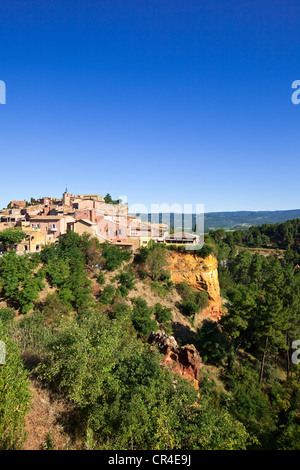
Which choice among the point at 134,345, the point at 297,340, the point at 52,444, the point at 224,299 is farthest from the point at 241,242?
the point at 52,444

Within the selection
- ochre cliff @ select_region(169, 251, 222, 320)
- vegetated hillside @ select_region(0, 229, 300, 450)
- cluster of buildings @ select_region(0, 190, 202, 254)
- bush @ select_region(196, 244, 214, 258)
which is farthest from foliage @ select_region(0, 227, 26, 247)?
bush @ select_region(196, 244, 214, 258)

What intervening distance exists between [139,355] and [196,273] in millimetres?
24721

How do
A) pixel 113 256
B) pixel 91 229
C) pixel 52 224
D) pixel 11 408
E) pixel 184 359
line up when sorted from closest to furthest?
pixel 11 408 < pixel 184 359 < pixel 113 256 < pixel 91 229 < pixel 52 224

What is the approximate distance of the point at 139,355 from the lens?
12.2 meters

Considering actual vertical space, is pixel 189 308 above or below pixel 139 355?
below

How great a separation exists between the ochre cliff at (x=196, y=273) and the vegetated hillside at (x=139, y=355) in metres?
0.21

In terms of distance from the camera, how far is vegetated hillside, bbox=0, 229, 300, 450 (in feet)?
29.3

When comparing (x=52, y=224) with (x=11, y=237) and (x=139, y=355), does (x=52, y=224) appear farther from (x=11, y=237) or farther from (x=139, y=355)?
(x=139, y=355)

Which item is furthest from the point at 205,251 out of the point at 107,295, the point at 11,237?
the point at 11,237

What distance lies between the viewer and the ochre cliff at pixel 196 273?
117 feet

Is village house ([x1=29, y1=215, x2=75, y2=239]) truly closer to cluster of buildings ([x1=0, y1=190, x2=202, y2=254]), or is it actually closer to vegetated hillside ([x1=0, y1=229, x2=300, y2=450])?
cluster of buildings ([x1=0, y1=190, x2=202, y2=254])

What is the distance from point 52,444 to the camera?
30.0 ft

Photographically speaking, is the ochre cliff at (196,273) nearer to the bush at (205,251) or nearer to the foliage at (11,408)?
the bush at (205,251)

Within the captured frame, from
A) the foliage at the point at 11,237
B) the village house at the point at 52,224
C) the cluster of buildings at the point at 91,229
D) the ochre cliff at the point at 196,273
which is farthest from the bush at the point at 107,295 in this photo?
the foliage at the point at 11,237
